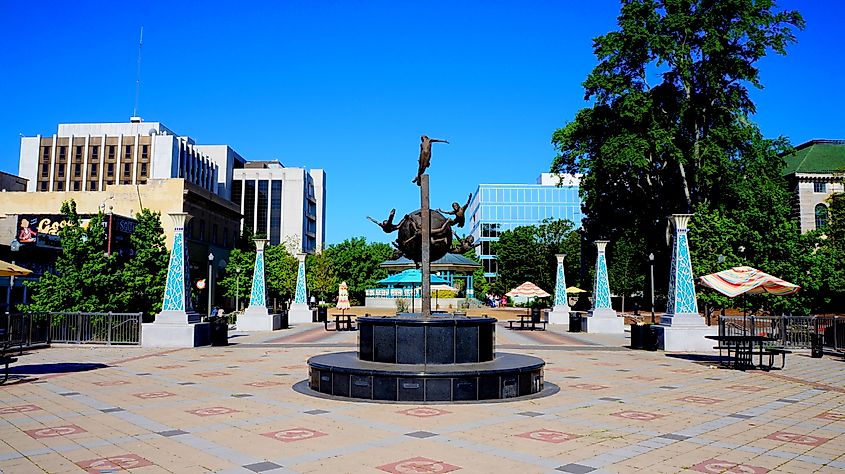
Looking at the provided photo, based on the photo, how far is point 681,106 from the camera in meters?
34.8

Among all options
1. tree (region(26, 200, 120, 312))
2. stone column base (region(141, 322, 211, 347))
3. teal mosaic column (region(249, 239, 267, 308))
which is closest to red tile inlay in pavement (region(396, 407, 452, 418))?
stone column base (region(141, 322, 211, 347))

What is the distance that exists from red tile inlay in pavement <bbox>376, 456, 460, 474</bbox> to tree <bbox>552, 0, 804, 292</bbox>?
2878 cm

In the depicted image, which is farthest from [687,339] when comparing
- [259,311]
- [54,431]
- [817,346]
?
[259,311]

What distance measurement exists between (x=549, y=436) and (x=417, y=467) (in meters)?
2.24

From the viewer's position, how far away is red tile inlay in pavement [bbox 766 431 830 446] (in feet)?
25.3

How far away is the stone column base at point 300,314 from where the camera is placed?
38.6 m

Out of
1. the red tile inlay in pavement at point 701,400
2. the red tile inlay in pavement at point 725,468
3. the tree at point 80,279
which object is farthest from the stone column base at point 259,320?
the red tile inlay in pavement at point 725,468

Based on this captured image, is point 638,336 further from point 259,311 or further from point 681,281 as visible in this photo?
point 259,311

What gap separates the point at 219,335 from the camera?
2186cm

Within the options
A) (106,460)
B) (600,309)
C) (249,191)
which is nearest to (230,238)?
(249,191)

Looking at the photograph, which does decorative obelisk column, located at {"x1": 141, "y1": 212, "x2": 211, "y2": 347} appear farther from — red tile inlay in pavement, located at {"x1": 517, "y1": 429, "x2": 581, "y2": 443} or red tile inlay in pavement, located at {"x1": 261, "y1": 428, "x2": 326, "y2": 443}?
red tile inlay in pavement, located at {"x1": 517, "y1": 429, "x2": 581, "y2": 443}

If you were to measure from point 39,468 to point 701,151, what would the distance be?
33.6 metres

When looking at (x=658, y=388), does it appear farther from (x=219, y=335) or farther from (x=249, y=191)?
(x=249, y=191)

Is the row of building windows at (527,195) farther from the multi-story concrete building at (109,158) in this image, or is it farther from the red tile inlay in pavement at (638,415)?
the red tile inlay in pavement at (638,415)
